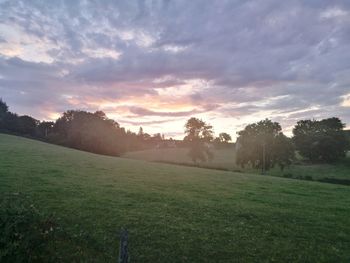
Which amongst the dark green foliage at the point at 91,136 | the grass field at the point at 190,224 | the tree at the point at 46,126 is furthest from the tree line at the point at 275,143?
the tree at the point at 46,126

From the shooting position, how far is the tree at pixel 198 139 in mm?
100412

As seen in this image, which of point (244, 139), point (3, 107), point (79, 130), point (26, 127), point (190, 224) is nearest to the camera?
point (190, 224)

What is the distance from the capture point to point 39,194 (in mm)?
19047

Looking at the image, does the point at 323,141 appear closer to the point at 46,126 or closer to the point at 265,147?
the point at 265,147

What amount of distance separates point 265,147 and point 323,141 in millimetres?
28012

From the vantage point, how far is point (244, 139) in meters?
88.0

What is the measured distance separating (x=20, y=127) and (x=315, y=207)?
127489 mm

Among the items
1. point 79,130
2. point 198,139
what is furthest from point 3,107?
point 198,139

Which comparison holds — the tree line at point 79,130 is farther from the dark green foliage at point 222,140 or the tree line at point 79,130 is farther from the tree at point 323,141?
the tree at point 323,141

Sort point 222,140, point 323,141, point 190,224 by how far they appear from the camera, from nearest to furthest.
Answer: point 190,224 → point 323,141 → point 222,140

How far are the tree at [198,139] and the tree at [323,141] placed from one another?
3321 centimetres

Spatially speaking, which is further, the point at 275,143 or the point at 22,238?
the point at 275,143

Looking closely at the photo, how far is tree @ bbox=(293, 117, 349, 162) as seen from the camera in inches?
3797

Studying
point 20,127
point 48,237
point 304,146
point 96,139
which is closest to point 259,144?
point 304,146
